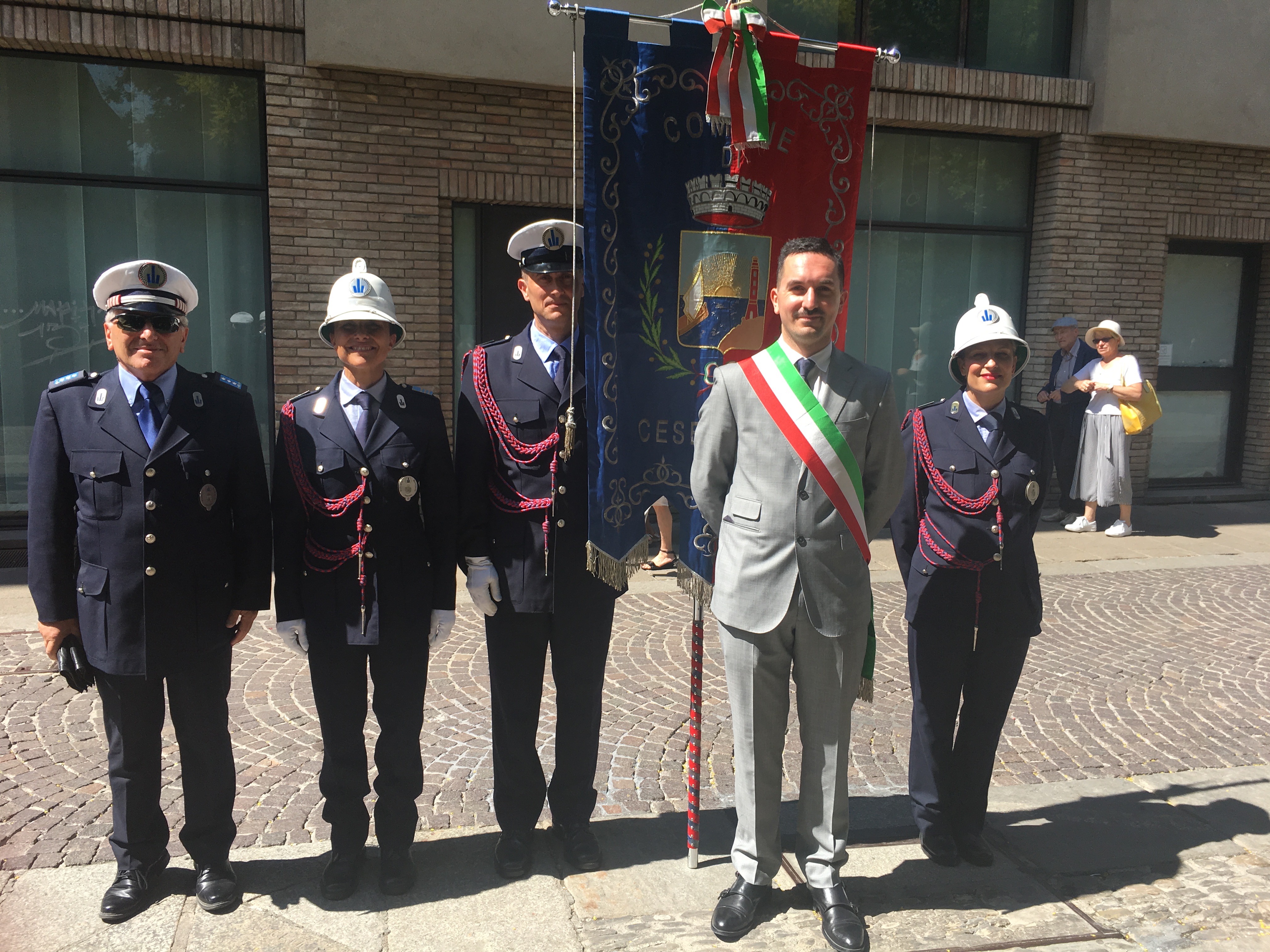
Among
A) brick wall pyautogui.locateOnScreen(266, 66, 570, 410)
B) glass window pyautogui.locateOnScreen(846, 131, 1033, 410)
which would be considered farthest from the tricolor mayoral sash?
glass window pyautogui.locateOnScreen(846, 131, 1033, 410)

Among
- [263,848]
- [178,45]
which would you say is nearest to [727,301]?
[263,848]

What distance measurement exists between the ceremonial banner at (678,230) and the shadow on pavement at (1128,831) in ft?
5.50

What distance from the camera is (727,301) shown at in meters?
3.52

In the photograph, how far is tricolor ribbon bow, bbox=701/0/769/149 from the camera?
326cm

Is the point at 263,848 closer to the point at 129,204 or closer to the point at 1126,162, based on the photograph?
the point at 129,204

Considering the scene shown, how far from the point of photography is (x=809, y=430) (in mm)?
2996

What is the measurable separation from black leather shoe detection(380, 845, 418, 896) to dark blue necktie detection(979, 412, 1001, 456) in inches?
98.7

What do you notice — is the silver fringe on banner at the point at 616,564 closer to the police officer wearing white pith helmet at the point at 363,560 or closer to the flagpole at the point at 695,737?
the flagpole at the point at 695,737

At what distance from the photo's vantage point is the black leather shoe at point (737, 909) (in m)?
3.11

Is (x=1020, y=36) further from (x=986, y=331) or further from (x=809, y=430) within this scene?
(x=809, y=430)

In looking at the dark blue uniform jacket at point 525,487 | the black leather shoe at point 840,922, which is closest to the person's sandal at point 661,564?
the dark blue uniform jacket at point 525,487

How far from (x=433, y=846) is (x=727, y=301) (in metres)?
2.30

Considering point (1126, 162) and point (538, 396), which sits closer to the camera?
point (538, 396)

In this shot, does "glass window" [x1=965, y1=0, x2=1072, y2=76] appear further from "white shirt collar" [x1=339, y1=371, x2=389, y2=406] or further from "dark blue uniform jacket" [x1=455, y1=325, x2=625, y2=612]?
"white shirt collar" [x1=339, y1=371, x2=389, y2=406]
